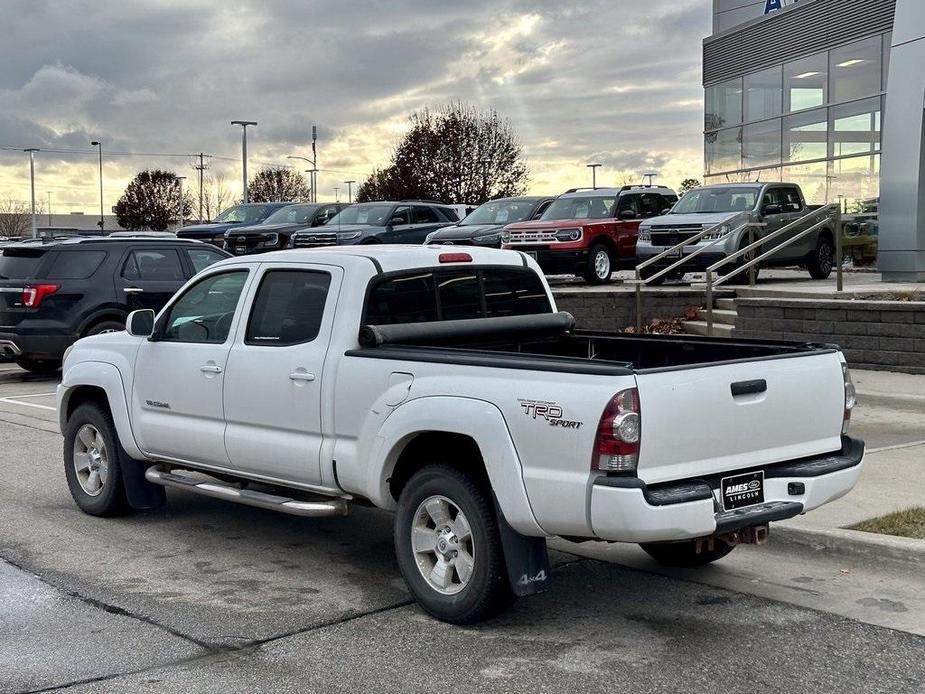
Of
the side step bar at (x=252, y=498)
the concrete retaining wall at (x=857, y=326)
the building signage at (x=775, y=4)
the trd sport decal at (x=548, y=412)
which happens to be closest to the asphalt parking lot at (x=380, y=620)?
the side step bar at (x=252, y=498)

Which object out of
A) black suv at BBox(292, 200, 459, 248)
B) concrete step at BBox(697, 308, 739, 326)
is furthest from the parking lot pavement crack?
black suv at BBox(292, 200, 459, 248)

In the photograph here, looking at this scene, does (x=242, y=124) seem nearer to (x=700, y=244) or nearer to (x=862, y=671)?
(x=700, y=244)

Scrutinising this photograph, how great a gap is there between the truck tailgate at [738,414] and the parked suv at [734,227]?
47.2ft

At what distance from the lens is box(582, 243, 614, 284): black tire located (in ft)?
72.2

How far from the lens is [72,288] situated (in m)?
16.5

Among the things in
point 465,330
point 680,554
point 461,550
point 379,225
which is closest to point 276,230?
point 379,225

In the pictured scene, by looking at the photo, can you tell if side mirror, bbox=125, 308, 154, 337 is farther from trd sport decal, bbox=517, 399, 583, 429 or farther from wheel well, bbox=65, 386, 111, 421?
trd sport decal, bbox=517, 399, 583, 429

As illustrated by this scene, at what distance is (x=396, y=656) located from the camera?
5477 millimetres

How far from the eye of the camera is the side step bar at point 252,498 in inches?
259

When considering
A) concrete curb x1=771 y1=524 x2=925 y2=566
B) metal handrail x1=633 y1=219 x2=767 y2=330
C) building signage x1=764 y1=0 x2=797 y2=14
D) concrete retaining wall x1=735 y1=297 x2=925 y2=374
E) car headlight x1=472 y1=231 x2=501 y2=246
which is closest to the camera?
concrete curb x1=771 y1=524 x2=925 y2=566

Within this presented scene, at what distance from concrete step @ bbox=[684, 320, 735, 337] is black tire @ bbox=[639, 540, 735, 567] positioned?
33.3 ft

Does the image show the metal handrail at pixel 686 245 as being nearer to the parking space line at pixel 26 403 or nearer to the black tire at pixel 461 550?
the parking space line at pixel 26 403

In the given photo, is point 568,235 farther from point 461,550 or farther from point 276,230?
point 461,550

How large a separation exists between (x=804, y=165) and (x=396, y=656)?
90.2 ft
